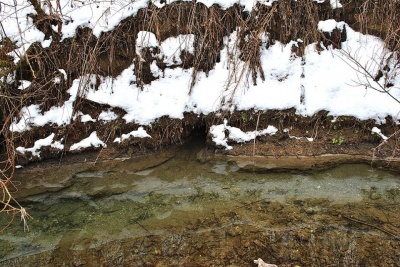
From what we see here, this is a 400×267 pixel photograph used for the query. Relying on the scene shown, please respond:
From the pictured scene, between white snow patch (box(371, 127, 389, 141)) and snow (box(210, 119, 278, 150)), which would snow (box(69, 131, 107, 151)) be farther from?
white snow patch (box(371, 127, 389, 141))

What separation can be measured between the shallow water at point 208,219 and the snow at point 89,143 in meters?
0.28

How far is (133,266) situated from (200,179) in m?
1.22

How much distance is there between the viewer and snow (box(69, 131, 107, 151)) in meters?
4.21

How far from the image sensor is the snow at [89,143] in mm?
4207

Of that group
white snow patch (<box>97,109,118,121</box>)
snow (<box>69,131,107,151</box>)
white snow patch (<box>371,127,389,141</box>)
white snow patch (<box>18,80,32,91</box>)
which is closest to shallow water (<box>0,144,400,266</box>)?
snow (<box>69,131,107,151</box>)

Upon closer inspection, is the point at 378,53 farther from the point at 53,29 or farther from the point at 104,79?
the point at 53,29

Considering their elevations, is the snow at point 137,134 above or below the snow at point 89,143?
above

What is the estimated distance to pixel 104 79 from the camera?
169 inches

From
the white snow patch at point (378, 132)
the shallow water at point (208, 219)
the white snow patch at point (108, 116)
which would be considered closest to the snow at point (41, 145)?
the shallow water at point (208, 219)

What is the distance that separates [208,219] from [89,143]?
1704mm

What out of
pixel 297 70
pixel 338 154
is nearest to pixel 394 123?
pixel 338 154

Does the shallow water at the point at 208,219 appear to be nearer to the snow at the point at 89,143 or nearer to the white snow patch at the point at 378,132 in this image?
the snow at the point at 89,143

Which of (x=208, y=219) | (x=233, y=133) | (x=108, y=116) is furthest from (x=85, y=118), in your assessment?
(x=208, y=219)

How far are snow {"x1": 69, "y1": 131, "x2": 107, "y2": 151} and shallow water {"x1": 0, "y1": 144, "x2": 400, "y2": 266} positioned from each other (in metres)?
0.28
